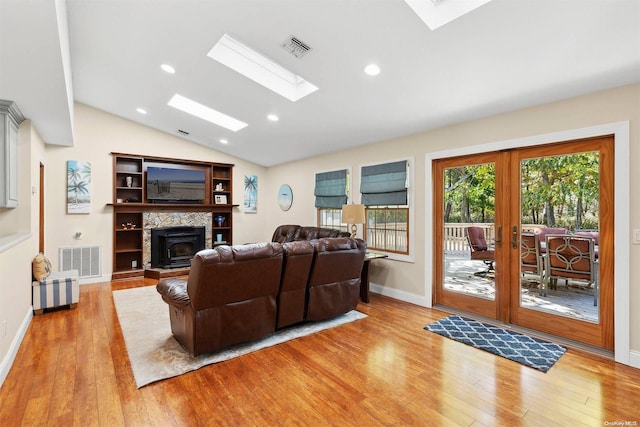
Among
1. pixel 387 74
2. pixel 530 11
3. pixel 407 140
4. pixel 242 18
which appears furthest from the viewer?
pixel 407 140

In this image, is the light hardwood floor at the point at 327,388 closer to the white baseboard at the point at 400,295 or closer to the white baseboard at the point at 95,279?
the white baseboard at the point at 400,295

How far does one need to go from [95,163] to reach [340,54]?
16.9 ft

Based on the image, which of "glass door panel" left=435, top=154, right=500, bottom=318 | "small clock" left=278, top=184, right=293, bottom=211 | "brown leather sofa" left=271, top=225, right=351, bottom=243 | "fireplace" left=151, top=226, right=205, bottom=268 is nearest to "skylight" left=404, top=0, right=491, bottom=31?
"glass door panel" left=435, top=154, right=500, bottom=318

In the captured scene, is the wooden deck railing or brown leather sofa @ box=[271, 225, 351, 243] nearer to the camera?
the wooden deck railing

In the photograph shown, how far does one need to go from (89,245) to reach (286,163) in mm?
4140

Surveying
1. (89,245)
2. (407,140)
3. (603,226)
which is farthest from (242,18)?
(89,245)

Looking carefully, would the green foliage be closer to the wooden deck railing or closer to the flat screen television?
the wooden deck railing

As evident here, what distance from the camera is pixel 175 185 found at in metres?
6.41

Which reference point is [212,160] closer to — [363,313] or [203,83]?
[203,83]

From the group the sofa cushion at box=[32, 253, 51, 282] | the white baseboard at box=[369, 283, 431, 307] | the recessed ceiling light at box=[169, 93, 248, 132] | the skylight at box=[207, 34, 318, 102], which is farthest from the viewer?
the recessed ceiling light at box=[169, 93, 248, 132]

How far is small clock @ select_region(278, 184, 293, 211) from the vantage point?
7.00 meters

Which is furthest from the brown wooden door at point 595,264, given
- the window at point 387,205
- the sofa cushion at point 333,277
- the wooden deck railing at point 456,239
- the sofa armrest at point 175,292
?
the sofa armrest at point 175,292

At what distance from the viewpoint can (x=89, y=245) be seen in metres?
5.54

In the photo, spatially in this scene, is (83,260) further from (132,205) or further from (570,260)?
(570,260)
